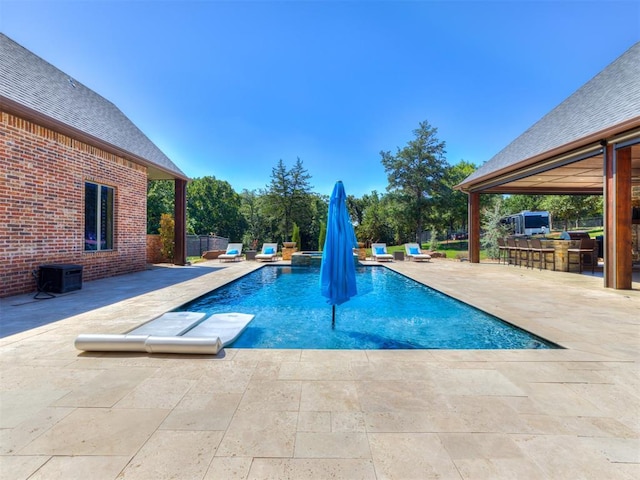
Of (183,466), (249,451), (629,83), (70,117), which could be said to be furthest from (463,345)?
(70,117)

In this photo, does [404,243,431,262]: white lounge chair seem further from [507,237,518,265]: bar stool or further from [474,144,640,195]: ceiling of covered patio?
[474,144,640,195]: ceiling of covered patio

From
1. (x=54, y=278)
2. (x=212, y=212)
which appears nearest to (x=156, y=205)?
(x=212, y=212)

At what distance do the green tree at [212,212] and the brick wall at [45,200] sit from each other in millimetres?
25603

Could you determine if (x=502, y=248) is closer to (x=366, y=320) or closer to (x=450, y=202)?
(x=366, y=320)

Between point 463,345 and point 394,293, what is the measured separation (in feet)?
13.6

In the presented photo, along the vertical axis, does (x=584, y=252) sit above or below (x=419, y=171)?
below

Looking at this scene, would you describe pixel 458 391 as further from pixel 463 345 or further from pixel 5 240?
pixel 5 240

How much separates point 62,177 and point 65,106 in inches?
93.3

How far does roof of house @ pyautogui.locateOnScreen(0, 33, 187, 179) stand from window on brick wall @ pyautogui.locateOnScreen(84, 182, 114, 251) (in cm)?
142

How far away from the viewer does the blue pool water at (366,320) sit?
4.59 m

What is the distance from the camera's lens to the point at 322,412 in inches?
95.7

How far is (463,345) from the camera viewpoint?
4445mm

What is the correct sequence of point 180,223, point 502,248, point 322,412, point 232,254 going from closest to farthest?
point 322,412, point 180,223, point 502,248, point 232,254

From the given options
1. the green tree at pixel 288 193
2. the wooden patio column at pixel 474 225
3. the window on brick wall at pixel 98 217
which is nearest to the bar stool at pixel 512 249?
the wooden patio column at pixel 474 225
